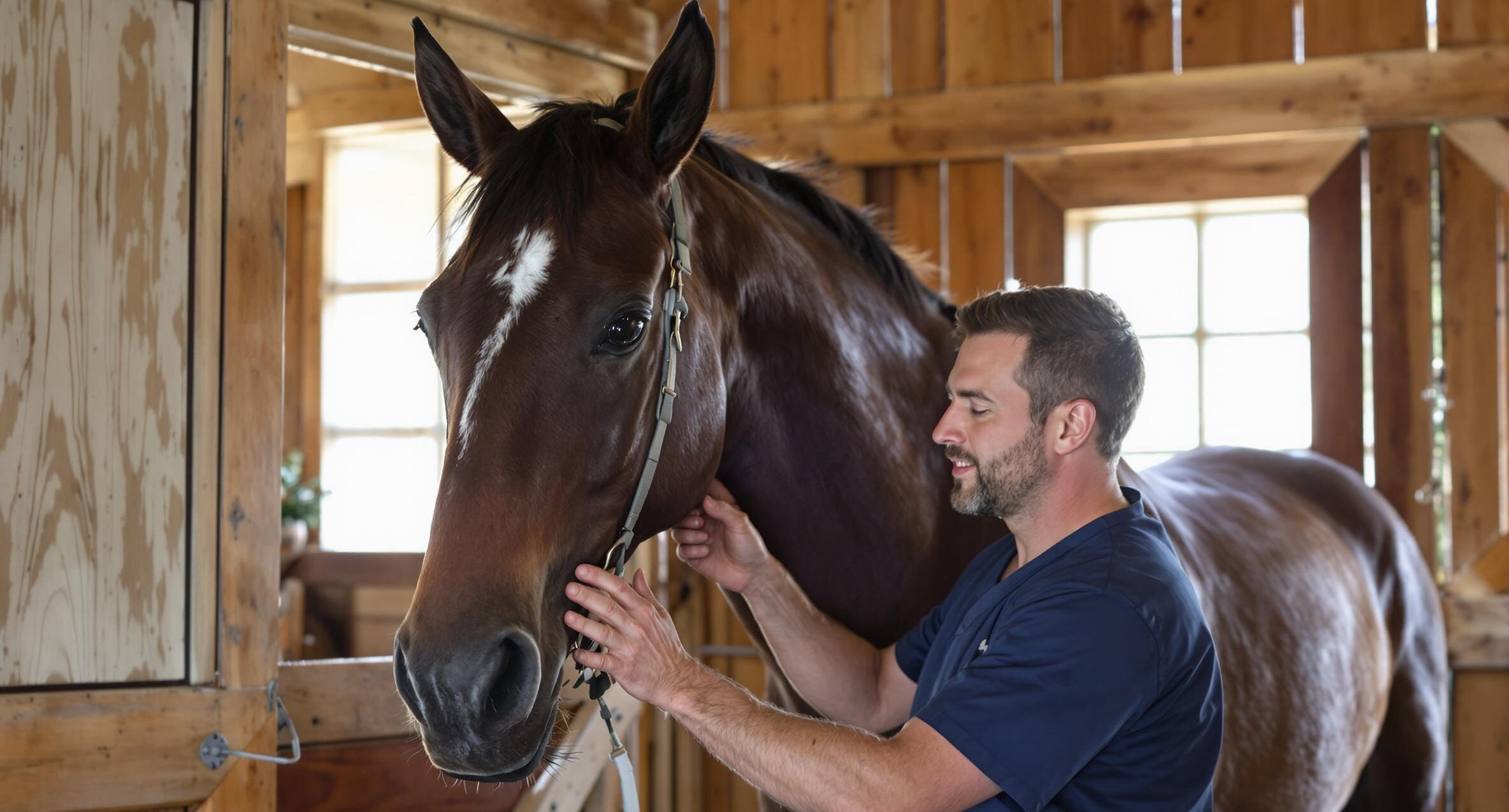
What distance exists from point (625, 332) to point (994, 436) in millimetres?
464

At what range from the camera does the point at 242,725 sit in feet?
7.08

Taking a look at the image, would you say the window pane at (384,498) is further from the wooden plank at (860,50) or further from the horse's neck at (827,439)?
the horse's neck at (827,439)

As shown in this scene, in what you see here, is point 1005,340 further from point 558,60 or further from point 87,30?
point 558,60

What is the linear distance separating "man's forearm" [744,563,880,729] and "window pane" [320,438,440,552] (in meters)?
5.23

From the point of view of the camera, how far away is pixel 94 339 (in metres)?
2.05

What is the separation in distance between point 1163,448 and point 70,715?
372cm

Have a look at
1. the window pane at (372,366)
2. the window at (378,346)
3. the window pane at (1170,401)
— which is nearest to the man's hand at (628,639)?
the window pane at (1170,401)

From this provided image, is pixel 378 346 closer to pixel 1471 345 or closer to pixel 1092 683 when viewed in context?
pixel 1471 345

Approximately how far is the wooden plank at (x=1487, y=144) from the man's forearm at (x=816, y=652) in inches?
115

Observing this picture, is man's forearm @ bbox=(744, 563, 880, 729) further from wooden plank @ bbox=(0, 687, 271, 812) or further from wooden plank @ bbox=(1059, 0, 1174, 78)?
wooden plank @ bbox=(1059, 0, 1174, 78)

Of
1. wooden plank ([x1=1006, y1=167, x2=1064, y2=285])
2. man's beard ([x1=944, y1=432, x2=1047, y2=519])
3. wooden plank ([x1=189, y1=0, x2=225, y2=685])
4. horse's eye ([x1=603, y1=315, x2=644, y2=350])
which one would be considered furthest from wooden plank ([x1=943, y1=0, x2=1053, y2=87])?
horse's eye ([x1=603, y1=315, x2=644, y2=350])

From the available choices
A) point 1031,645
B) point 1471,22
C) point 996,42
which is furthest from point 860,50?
point 1031,645

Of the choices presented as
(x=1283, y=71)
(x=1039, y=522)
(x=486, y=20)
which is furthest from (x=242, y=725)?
(x=1283, y=71)

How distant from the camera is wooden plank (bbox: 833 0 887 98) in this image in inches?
165
